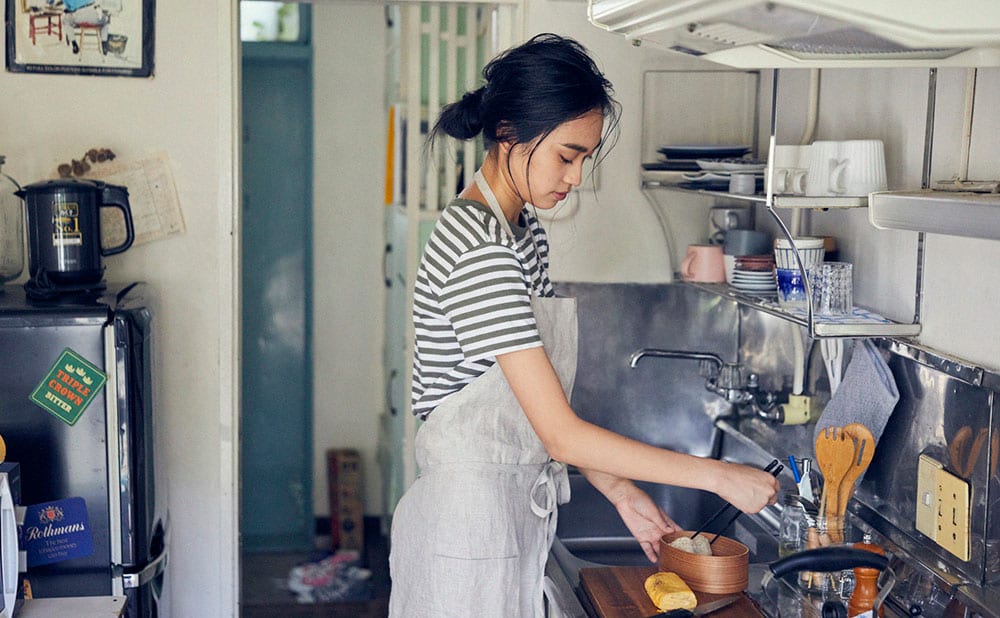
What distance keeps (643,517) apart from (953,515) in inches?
20.7

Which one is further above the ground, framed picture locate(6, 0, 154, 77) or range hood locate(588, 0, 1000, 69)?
framed picture locate(6, 0, 154, 77)

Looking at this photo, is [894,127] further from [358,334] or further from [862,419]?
[358,334]

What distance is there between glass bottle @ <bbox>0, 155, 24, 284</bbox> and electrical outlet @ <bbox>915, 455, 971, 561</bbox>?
6.24 feet

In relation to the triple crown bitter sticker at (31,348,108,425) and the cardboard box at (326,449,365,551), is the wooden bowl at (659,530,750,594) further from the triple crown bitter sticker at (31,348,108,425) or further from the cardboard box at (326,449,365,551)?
the cardboard box at (326,449,365,551)

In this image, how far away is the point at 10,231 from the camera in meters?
2.39

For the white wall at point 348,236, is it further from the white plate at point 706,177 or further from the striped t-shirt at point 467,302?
the striped t-shirt at point 467,302

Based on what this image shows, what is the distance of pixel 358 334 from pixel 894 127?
2.98m

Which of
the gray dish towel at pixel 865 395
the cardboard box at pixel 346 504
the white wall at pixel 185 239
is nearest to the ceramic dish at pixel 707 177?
the gray dish towel at pixel 865 395

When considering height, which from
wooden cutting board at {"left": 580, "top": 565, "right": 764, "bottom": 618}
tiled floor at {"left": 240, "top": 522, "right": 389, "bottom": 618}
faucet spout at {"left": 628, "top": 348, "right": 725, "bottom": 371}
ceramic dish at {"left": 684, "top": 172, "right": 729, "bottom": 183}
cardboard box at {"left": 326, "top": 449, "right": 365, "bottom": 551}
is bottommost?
tiled floor at {"left": 240, "top": 522, "right": 389, "bottom": 618}

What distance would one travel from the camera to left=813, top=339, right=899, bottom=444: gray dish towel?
1900mm

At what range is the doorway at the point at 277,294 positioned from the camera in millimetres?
4336

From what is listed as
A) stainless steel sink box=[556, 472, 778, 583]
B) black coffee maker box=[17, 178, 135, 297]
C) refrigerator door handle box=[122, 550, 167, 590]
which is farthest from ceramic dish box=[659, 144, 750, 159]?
refrigerator door handle box=[122, 550, 167, 590]

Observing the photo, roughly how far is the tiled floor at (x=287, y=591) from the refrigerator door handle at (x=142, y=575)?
1.59 m

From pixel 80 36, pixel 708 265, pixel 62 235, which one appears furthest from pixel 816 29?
pixel 80 36
